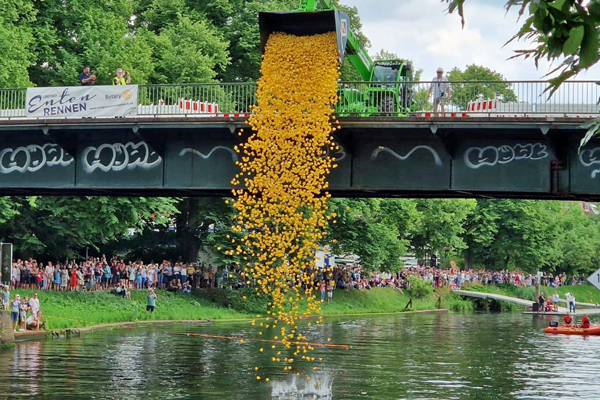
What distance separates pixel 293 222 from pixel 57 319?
57.5 feet

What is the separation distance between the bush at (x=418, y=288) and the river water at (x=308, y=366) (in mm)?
25591

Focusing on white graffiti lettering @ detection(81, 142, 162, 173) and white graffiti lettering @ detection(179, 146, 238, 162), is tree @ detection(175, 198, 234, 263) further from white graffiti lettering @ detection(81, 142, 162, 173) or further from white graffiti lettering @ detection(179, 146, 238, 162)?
white graffiti lettering @ detection(179, 146, 238, 162)

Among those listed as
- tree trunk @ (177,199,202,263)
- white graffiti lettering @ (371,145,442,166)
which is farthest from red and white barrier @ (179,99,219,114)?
tree trunk @ (177,199,202,263)

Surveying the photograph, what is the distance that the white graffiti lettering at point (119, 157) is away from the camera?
2966 centimetres

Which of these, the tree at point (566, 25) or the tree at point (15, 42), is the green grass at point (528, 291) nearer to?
the tree at point (15, 42)

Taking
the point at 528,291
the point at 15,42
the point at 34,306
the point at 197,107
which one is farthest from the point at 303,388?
the point at 528,291

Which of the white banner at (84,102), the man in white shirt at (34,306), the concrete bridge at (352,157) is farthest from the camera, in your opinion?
the man in white shirt at (34,306)

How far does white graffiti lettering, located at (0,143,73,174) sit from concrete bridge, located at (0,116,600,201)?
3cm

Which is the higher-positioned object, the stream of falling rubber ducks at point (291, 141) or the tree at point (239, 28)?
the tree at point (239, 28)

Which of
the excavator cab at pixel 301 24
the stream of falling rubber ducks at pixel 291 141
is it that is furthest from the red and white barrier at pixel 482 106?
the excavator cab at pixel 301 24

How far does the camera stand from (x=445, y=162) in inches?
1062

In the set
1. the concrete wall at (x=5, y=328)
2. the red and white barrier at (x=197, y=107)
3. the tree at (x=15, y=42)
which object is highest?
the tree at (x=15, y=42)

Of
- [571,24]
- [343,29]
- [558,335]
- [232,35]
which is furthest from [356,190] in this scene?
[232,35]

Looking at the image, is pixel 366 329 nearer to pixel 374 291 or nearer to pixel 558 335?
pixel 558 335
